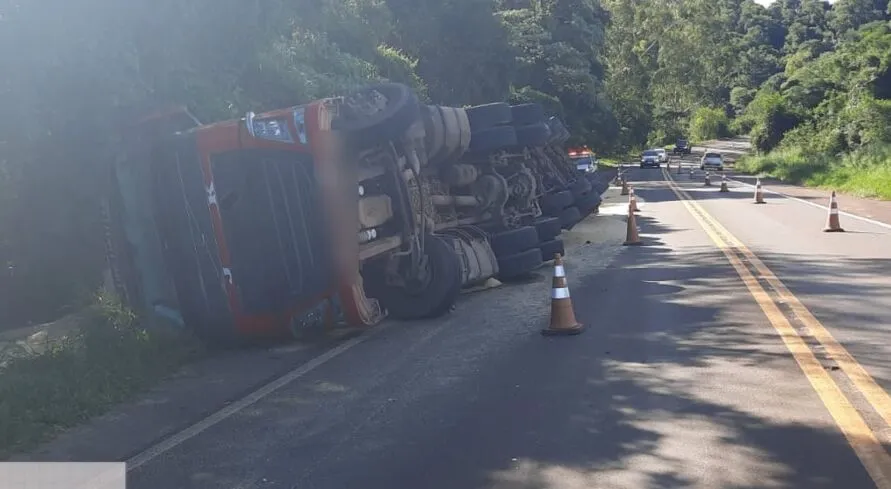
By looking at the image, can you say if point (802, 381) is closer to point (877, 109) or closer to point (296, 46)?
point (296, 46)

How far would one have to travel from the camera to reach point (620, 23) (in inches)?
3071

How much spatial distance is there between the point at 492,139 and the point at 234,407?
7495 millimetres

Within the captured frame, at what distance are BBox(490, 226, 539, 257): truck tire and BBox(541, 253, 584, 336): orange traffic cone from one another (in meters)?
3.76

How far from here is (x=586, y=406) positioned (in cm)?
709

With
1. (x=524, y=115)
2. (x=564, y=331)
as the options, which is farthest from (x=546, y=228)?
(x=564, y=331)

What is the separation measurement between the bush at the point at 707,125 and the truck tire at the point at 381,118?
400ft

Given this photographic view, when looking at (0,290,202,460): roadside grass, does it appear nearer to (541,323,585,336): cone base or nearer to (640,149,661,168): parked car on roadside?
(541,323,585,336): cone base

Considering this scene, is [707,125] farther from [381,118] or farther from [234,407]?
[234,407]

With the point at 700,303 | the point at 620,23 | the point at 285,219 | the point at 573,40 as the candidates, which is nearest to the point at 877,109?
the point at 573,40

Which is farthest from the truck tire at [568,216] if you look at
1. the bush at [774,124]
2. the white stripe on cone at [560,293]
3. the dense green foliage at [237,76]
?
the bush at [774,124]

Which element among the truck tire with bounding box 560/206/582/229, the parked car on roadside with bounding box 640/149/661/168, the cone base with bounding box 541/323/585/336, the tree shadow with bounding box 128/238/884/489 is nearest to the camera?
the tree shadow with bounding box 128/238/884/489

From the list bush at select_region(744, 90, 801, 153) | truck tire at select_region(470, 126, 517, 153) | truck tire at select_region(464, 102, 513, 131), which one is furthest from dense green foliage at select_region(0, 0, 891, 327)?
truck tire at select_region(470, 126, 517, 153)

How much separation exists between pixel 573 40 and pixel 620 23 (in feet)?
69.2

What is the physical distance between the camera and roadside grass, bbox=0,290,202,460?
7.25 metres
